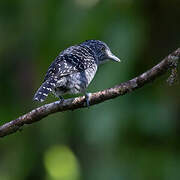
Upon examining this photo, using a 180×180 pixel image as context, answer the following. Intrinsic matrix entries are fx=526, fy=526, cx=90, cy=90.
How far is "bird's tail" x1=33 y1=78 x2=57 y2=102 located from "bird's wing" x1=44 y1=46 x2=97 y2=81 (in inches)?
6.4

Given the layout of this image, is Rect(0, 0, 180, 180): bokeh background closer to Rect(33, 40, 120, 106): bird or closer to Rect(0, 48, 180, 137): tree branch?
Rect(33, 40, 120, 106): bird

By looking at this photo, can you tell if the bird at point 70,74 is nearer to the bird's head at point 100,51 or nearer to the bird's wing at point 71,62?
the bird's wing at point 71,62

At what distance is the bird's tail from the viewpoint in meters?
4.77

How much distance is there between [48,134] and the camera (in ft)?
27.9

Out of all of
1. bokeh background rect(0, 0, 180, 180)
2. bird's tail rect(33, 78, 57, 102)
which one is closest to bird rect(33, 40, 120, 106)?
bird's tail rect(33, 78, 57, 102)

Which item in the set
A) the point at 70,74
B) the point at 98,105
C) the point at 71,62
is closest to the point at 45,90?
the point at 70,74

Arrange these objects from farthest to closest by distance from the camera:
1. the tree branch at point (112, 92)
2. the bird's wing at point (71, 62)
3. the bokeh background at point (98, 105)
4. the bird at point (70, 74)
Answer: the bokeh background at point (98, 105)
the bird's wing at point (71, 62)
the bird at point (70, 74)
the tree branch at point (112, 92)

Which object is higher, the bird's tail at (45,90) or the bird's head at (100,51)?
the bird's head at (100,51)

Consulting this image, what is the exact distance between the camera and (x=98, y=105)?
7645mm

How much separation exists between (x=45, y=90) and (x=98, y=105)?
280 centimetres

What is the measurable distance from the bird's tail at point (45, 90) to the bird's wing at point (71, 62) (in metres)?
0.16

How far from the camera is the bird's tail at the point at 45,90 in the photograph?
477 centimetres

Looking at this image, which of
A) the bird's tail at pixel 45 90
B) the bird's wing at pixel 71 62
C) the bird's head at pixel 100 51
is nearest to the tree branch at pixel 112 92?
the bird's tail at pixel 45 90

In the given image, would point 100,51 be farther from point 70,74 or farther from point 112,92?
point 112,92
